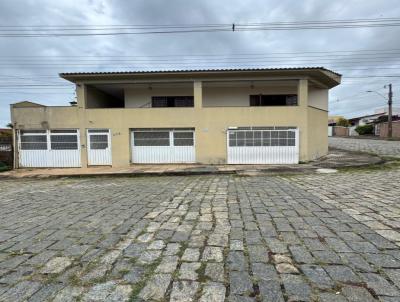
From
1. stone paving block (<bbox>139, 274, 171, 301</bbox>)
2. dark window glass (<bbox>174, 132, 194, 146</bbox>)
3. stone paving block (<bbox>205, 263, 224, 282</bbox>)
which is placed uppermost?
dark window glass (<bbox>174, 132, 194, 146</bbox>)

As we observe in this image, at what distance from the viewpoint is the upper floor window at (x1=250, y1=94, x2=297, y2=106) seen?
1534 centimetres

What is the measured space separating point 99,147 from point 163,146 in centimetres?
366

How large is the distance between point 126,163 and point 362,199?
454 inches

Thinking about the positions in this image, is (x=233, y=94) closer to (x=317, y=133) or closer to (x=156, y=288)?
(x=317, y=133)

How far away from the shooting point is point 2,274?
8.66ft

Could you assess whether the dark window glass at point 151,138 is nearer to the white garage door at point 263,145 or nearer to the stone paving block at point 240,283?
the white garage door at point 263,145

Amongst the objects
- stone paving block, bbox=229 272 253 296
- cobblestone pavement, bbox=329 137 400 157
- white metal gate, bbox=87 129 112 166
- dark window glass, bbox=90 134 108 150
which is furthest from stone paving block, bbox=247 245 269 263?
cobblestone pavement, bbox=329 137 400 157

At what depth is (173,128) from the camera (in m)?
13.9

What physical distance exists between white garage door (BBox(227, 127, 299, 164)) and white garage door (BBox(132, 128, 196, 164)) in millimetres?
2316

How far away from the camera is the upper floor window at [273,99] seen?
15.3m

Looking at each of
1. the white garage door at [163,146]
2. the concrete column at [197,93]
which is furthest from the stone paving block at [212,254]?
the concrete column at [197,93]

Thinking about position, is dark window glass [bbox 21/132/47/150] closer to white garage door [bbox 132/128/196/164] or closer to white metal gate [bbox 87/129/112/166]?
white metal gate [bbox 87/129/112/166]

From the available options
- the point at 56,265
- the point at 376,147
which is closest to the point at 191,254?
the point at 56,265

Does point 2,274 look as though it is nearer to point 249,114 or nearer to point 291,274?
point 291,274
